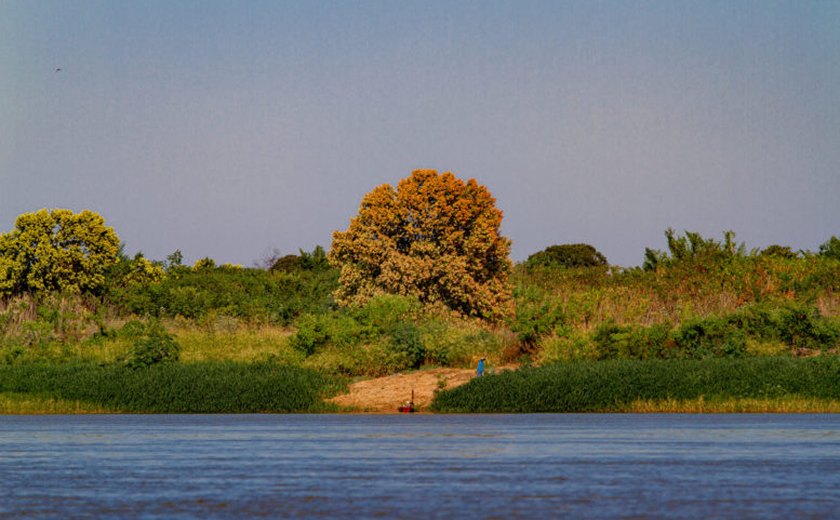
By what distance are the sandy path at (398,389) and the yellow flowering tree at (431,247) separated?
40.3 ft

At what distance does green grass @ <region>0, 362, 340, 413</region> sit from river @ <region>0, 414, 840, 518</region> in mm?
11624

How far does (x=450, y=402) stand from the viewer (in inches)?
1779

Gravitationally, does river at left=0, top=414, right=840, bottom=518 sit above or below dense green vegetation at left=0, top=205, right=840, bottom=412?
below

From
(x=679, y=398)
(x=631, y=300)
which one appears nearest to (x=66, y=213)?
(x=631, y=300)

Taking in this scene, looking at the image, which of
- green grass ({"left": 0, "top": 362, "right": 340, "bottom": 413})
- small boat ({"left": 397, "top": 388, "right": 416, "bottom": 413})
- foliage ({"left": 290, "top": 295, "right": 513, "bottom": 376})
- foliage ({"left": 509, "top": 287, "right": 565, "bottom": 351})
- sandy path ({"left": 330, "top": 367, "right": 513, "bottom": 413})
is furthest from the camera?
foliage ({"left": 509, "top": 287, "right": 565, "bottom": 351})

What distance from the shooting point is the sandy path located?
46.6 m

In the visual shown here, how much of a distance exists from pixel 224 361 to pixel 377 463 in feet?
98.0

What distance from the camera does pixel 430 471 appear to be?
66.0 feet

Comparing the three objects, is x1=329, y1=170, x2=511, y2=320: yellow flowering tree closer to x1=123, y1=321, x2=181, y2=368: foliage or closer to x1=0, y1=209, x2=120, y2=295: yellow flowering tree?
x1=123, y1=321, x2=181, y2=368: foliage

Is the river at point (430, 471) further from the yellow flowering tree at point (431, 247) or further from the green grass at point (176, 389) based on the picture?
the yellow flowering tree at point (431, 247)

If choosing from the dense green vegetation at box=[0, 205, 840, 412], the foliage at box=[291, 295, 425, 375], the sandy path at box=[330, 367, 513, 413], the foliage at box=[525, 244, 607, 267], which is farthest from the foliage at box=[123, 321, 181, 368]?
the foliage at box=[525, 244, 607, 267]

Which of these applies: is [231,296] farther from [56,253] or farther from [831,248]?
[831,248]

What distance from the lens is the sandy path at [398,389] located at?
46562 mm

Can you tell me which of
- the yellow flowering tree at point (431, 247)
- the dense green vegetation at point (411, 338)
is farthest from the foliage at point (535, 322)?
the yellow flowering tree at point (431, 247)
